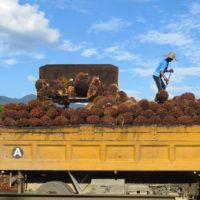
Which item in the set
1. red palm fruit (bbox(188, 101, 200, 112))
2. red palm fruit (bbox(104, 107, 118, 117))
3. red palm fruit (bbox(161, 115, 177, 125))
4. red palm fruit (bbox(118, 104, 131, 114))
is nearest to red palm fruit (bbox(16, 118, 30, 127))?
red palm fruit (bbox(104, 107, 118, 117))

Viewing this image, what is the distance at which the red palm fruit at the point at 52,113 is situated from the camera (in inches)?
221

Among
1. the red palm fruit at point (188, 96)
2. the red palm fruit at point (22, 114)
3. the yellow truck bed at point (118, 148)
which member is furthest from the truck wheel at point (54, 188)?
the red palm fruit at point (188, 96)

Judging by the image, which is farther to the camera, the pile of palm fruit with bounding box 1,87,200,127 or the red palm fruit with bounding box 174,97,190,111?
the red palm fruit with bounding box 174,97,190,111

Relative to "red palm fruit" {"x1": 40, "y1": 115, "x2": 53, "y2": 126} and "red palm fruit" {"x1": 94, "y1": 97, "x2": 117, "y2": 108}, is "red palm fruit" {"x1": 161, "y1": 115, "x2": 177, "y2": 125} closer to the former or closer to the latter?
"red palm fruit" {"x1": 94, "y1": 97, "x2": 117, "y2": 108}

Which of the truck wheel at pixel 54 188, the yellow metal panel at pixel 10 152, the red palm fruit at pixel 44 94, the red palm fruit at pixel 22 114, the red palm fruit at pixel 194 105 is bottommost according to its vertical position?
the truck wheel at pixel 54 188

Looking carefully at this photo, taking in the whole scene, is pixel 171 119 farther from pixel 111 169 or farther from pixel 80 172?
pixel 80 172

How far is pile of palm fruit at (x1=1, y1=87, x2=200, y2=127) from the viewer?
5.25m

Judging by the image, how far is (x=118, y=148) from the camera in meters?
5.18

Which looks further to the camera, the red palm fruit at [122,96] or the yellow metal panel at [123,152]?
the red palm fruit at [122,96]

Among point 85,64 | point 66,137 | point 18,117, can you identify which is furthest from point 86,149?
point 85,64

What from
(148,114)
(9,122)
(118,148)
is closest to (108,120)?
(118,148)

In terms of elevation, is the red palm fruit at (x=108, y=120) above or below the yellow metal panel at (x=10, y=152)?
above

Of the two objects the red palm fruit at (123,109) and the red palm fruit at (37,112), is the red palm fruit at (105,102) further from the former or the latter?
the red palm fruit at (37,112)

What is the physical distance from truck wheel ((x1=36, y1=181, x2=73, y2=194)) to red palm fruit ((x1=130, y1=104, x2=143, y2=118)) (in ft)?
6.28
